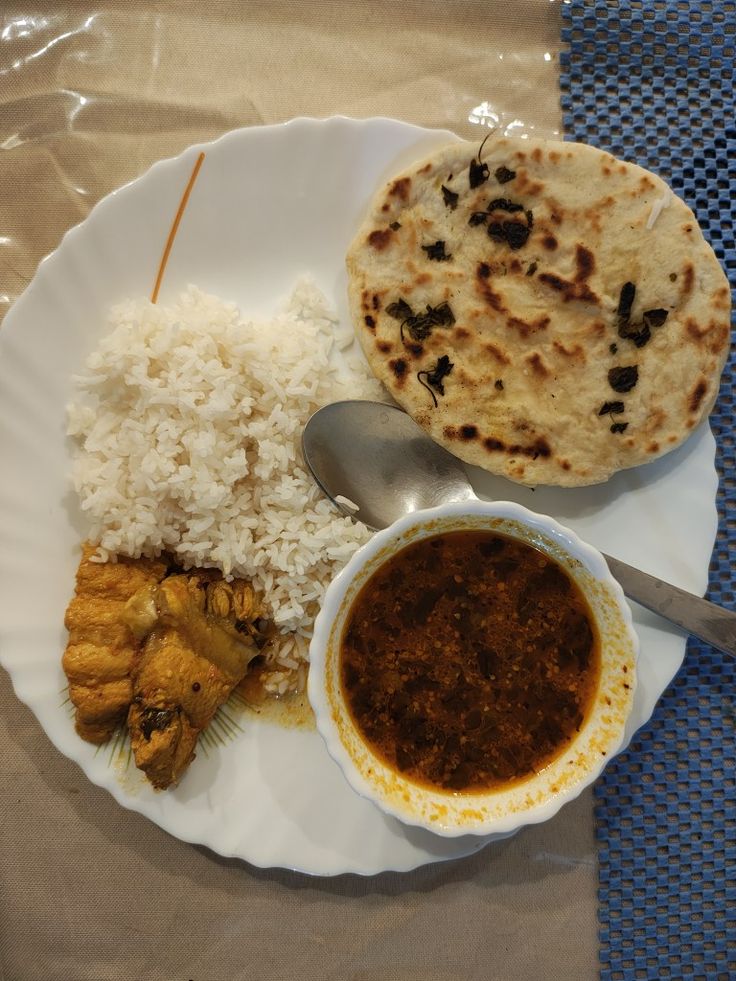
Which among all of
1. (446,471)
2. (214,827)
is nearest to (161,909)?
(214,827)

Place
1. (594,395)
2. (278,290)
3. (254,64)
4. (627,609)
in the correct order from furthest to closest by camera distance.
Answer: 1. (254,64)
2. (278,290)
3. (594,395)
4. (627,609)

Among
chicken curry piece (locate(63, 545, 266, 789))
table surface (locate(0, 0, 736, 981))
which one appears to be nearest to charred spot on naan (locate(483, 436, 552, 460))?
table surface (locate(0, 0, 736, 981))

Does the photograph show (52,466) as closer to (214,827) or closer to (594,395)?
(214,827)

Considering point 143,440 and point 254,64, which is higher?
point 254,64

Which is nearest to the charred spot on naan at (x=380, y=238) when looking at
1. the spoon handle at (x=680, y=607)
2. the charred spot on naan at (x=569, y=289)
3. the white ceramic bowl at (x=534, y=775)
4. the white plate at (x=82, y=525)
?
the white plate at (x=82, y=525)

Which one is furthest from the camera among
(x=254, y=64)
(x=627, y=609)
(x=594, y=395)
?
(x=254, y=64)

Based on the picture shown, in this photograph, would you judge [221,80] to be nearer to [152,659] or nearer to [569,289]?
[569,289]

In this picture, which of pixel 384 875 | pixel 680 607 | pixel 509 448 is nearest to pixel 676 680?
pixel 680 607

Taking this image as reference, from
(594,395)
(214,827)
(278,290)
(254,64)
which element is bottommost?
(214,827)
